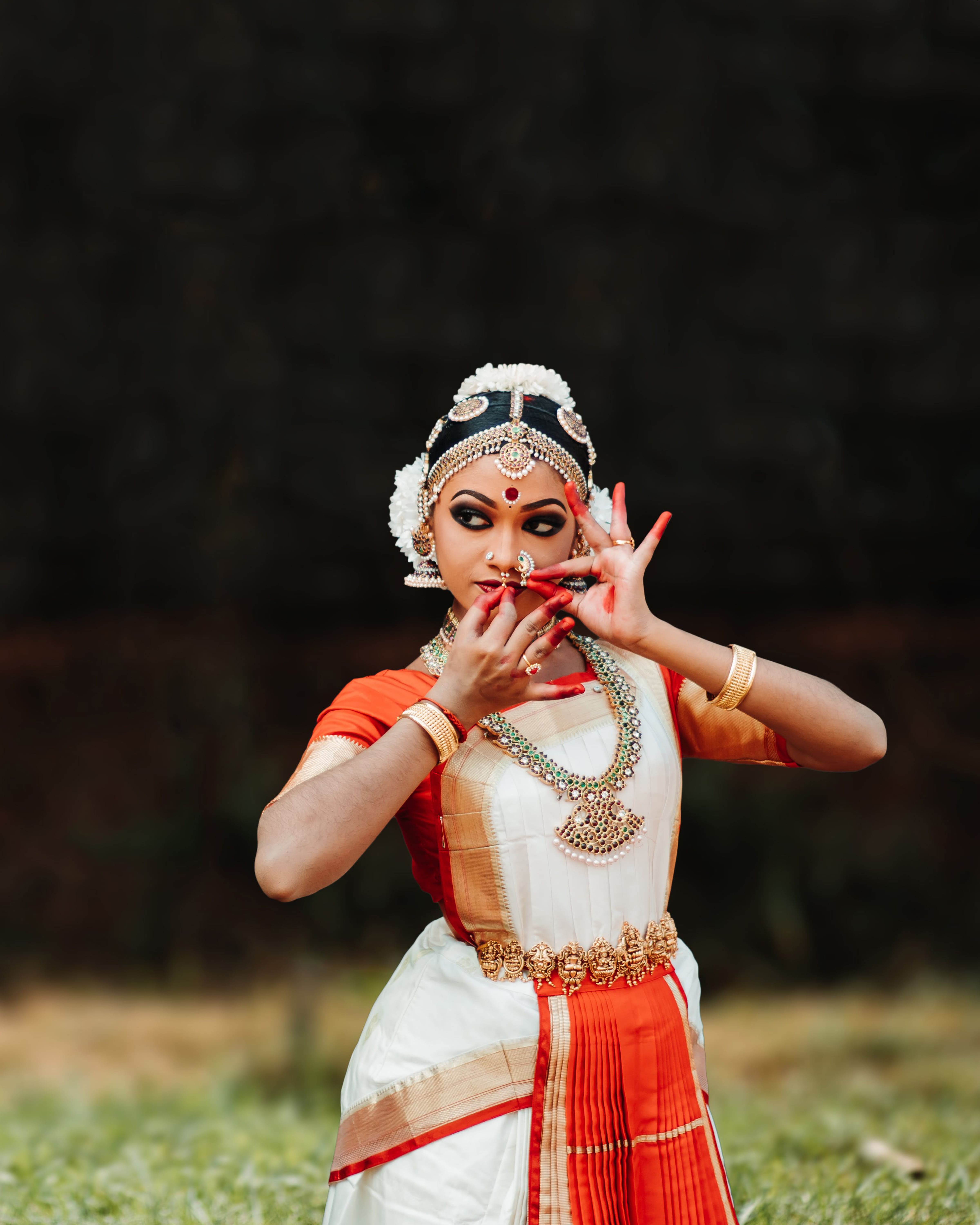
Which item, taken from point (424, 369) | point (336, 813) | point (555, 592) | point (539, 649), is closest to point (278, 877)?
point (336, 813)

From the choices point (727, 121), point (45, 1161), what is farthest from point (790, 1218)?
point (727, 121)

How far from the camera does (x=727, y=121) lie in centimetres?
506

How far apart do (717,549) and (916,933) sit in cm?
191

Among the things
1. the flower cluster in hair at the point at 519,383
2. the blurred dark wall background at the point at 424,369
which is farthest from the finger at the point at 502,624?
the blurred dark wall background at the point at 424,369

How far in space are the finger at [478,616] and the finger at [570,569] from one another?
0.38 feet

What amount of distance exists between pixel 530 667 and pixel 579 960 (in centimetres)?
45

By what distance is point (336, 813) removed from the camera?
68.9 inches

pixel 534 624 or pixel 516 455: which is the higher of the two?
pixel 516 455

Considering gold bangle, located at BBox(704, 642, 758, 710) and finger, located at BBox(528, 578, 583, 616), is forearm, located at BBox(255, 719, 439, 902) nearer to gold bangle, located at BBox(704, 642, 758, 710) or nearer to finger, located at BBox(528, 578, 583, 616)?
finger, located at BBox(528, 578, 583, 616)

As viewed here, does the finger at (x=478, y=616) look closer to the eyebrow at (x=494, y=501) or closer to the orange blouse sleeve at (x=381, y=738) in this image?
the orange blouse sleeve at (x=381, y=738)

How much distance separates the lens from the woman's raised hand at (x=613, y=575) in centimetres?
183

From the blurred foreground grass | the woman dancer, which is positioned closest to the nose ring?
the woman dancer

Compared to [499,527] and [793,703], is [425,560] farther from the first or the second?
[793,703]

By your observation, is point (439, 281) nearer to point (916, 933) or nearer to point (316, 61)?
point (316, 61)
